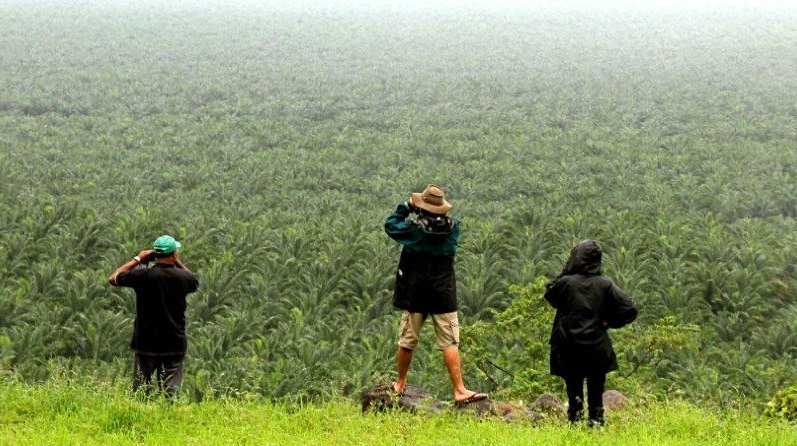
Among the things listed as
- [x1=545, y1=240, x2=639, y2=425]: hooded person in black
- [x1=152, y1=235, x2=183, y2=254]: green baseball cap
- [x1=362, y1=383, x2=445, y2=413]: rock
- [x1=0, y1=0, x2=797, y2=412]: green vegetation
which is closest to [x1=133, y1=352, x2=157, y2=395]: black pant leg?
[x1=0, y1=0, x2=797, y2=412]: green vegetation

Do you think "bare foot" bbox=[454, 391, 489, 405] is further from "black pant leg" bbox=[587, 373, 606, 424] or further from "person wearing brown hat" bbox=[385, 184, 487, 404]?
"black pant leg" bbox=[587, 373, 606, 424]

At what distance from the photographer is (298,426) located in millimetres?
7988

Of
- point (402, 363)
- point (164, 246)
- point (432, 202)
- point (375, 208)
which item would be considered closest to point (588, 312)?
point (432, 202)

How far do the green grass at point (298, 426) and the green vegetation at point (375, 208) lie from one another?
161 mm

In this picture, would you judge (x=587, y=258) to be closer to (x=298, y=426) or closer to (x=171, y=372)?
(x=298, y=426)

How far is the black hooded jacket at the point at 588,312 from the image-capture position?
7.78 meters

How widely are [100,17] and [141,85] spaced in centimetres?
3327

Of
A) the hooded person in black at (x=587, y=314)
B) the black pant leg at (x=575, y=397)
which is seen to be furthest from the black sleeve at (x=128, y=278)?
the black pant leg at (x=575, y=397)

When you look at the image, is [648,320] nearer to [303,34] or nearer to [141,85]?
[141,85]

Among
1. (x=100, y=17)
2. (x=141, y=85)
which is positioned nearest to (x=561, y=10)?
(x=100, y=17)

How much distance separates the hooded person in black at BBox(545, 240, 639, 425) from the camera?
7.78m

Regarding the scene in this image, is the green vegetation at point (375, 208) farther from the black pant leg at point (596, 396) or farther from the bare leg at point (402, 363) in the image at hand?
the black pant leg at point (596, 396)

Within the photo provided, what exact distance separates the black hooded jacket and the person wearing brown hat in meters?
1.17

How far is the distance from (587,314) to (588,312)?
0.8 inches
